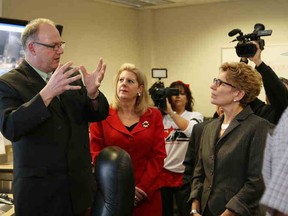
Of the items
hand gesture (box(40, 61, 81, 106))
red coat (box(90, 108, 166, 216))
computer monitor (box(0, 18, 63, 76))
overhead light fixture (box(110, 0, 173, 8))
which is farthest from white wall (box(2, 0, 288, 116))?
hand gesture (box(40, 61, 81, 106))

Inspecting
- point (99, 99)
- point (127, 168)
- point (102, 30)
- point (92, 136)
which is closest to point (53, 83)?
point (99, 99)

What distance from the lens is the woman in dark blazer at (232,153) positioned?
202 centimetres

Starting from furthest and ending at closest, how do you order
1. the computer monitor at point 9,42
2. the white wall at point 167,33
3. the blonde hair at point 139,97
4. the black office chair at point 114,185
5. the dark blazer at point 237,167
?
the white wall at point 167,33, the computer monitor at point 9,42, the blonde hair at point 139,97, the dark blazer at point 237,167, the black office chair at point 114,185

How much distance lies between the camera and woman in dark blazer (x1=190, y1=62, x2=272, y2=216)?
202 cm

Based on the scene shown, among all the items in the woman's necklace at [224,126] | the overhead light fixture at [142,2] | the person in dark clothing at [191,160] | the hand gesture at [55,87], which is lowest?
the person in dark clothing at [191,160]

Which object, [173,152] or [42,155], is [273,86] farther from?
[42,155]

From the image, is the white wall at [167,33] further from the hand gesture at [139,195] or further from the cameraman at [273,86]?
the cameraman at [273,86]

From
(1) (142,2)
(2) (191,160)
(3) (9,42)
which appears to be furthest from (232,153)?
(1) (142,2)

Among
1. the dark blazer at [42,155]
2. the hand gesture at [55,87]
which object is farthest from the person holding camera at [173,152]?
the hand gesture at [55,87]

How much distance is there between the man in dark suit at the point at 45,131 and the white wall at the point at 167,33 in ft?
8.56

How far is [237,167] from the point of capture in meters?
2.04

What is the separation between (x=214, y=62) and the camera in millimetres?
5332

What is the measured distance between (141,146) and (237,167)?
65cm

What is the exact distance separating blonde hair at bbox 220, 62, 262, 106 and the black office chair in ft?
3.15
